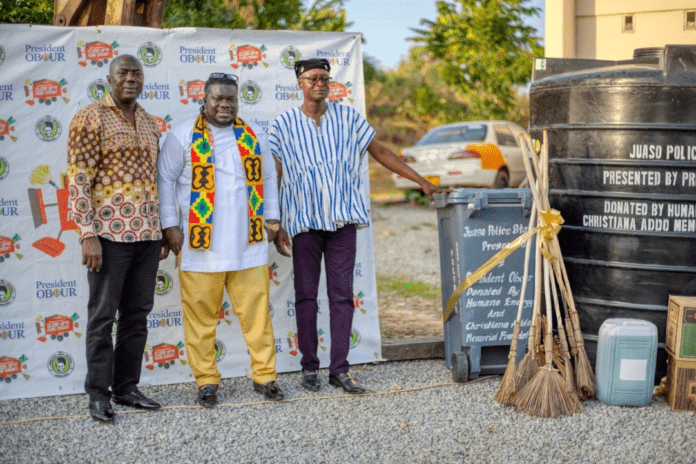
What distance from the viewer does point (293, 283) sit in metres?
5.40

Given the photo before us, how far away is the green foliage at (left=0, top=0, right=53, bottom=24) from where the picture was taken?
19.0ft

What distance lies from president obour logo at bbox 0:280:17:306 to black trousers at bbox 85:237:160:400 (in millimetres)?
858

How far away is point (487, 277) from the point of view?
5012mm

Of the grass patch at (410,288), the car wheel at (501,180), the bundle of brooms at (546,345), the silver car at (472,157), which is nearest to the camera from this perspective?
the bundle of brooms at (546,345)

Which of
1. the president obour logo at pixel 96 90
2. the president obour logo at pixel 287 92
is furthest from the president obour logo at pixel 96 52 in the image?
Result: the president obour logo at pixel 287 92

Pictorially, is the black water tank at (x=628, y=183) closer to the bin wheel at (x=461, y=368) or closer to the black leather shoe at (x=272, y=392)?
the bin wheel at (x=461, y=368)

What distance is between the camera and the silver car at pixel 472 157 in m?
14.1

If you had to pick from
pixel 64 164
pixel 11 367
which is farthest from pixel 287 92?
pixel 11 367

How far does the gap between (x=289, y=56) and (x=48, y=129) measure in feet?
5.62

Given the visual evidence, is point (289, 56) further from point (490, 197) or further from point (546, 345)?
point (546, 345)

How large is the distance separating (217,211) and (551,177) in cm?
228

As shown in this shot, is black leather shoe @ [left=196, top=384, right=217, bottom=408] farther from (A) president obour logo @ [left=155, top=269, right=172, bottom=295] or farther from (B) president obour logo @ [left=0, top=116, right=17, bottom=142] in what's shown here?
(B) president obour logo @ [left=0, top=116, right=17, bottom=142]

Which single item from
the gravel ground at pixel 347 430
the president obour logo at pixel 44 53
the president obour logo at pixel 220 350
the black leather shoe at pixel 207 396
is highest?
the president obour logo at pixel 44 53

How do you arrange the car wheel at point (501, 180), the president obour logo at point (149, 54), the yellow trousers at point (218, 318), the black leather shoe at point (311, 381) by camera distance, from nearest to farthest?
the yellow trousers at point (218, 318), the black leather shoe at point (311, 381), the president obour logo at point (149, 54), the car wheel at point (501, 180)
